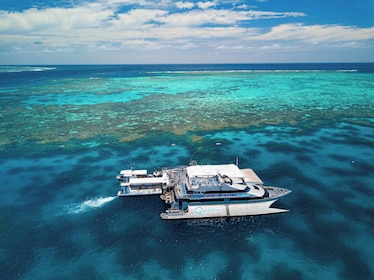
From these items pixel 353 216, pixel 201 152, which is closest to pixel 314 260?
pixel 353 216

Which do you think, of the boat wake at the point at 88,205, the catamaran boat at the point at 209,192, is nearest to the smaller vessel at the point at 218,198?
the catamaran boat at the point at 209,192

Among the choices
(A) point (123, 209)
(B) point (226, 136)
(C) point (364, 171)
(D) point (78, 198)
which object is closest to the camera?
(A) point (123, 209)

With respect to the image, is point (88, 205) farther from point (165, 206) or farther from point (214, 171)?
point (214, 171)

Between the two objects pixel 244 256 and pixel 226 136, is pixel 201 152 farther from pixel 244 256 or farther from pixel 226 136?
pixel 244 256

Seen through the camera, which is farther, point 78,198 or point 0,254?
point 78,198

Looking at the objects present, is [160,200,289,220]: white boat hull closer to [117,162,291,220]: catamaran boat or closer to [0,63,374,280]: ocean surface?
[117,162,291,220]: catamaran boat

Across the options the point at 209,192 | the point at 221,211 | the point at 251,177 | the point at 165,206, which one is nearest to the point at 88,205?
the point at 165,206
